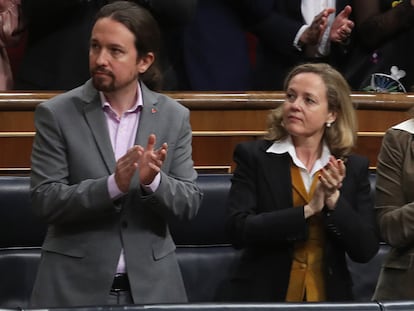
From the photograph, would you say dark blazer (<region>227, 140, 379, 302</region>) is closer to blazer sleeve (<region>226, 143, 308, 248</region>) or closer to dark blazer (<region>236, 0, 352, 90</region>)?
blazer sleeve (<region>226, 143, 308, 248</region>)

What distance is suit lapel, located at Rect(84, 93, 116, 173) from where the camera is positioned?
6.38 feet

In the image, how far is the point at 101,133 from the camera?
195 centimetres

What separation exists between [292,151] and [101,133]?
44cm

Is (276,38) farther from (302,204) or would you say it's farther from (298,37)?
(302,204)

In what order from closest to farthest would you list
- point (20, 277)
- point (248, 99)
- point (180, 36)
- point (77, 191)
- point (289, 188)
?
point (77, 191), point (289, 188), point (20, 277), point (248, 99), point (180, 36)

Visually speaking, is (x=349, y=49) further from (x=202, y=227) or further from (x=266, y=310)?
(x=266, y=310)

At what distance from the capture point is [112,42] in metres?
1.96

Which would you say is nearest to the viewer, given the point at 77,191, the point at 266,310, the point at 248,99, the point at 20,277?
the point at 266,310

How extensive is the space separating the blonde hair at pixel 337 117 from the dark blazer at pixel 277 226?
39 millimetres

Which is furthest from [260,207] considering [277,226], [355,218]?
[355,218]

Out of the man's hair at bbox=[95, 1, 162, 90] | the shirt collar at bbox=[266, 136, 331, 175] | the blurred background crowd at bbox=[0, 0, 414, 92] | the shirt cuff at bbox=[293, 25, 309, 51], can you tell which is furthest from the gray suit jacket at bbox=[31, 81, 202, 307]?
the shirt cuff at bbox=[293, 25, 309, 51]

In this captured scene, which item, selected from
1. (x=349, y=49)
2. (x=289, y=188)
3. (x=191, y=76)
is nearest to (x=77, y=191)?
(x=289, y=188)

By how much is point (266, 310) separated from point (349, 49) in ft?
5.78

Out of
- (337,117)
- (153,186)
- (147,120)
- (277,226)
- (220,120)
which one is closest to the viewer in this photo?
(153,186)
